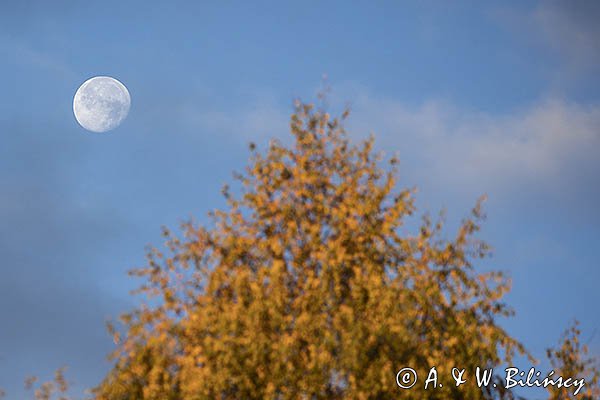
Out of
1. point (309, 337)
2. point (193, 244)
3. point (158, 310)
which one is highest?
point (193, 244)

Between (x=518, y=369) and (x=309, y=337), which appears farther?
(x=518, y=369)

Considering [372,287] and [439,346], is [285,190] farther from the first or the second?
[439,346]

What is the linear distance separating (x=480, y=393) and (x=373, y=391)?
3.60 metres

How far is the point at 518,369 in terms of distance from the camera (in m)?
25.2

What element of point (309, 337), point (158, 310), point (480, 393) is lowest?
point (480, 393)

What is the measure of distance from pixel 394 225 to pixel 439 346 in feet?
12.0

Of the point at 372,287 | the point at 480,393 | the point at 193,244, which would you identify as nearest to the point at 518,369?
the point at 480,393

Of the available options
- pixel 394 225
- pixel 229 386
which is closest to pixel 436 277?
pixel 394 225

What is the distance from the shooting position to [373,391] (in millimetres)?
22562

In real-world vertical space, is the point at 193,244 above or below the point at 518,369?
above

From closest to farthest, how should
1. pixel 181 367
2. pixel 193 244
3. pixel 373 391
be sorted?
pixel 373 391 → pixel 181 367 → pixel 193 244

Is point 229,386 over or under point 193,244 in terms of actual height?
under

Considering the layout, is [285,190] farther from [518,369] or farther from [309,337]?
[518,369]

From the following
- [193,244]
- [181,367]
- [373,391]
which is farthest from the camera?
[193,244]
